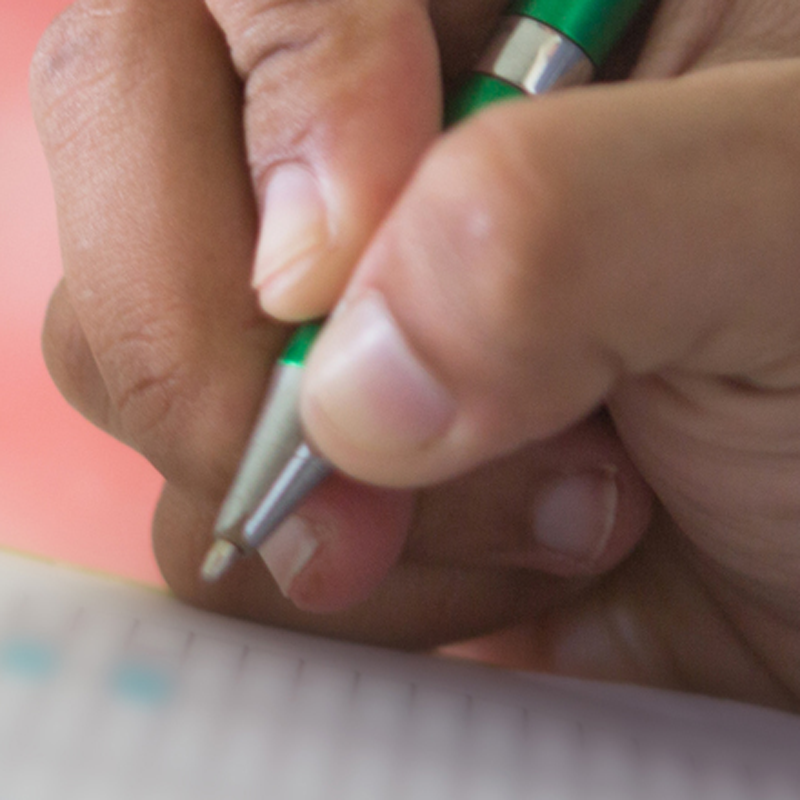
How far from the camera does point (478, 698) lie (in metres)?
0.35

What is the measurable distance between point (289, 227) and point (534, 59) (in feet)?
0.39

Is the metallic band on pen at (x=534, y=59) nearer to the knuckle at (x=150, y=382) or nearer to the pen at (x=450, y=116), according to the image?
the pen at (x=450, y=116)

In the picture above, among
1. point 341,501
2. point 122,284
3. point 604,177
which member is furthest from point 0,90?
point 604,177

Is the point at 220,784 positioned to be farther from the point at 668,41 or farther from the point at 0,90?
the point at 0,90

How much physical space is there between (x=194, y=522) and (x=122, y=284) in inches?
5.3

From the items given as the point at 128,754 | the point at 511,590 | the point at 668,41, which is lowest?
the point at 511,590

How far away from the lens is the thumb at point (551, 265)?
21 centimetres

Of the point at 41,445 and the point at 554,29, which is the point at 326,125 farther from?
the point at 41,445

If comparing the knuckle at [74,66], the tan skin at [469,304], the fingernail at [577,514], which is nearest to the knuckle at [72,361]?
the tan skin at [469,304]

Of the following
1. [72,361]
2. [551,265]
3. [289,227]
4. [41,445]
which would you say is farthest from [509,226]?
[41,445]

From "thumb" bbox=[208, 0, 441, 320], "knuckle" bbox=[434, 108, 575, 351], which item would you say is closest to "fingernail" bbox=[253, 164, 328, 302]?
"thumb" bbox=[208, 0, 441, 320]

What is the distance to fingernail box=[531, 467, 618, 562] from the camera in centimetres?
45

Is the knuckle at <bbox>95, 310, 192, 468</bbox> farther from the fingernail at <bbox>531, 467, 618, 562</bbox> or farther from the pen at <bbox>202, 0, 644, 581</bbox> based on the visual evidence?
the fingernail at <bbox>531, 467, 618, 562</bbox>

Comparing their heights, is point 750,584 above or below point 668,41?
below
